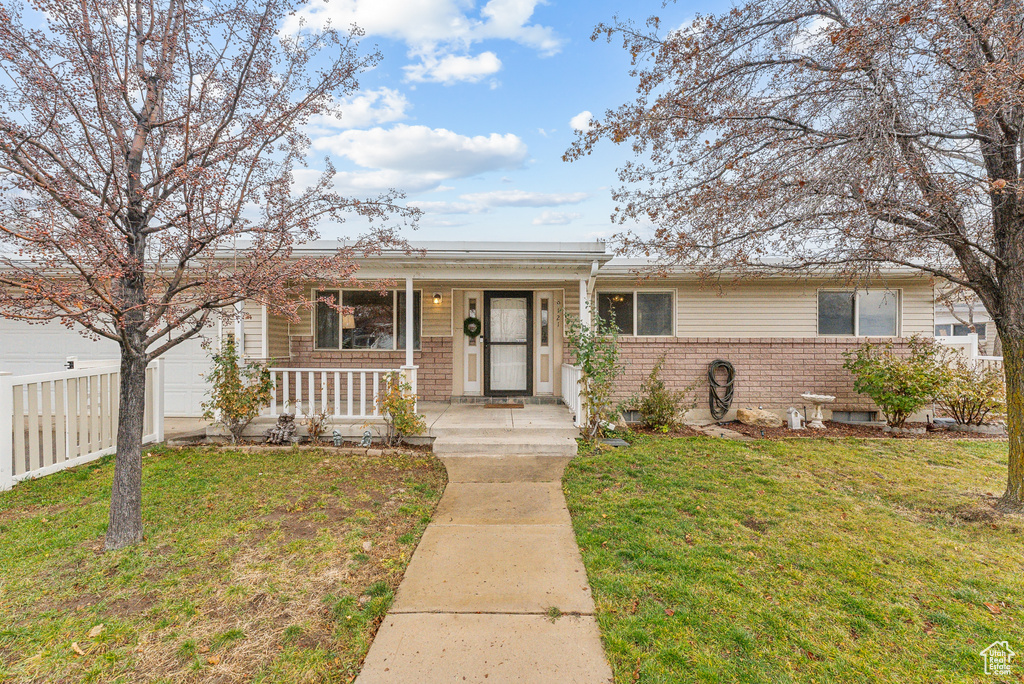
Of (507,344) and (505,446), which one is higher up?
(507,344)

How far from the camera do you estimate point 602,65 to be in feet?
22.8

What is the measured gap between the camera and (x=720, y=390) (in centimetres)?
829

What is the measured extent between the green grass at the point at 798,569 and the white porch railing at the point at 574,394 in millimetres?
934

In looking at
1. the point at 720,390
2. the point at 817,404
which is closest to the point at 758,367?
the point at 720,390

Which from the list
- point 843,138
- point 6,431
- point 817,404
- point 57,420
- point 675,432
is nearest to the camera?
point 843,138

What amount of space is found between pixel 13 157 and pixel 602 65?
22.8 ft

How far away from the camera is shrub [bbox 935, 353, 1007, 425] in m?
7.13

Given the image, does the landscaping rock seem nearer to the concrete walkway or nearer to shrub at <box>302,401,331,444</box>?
the concrete walkway

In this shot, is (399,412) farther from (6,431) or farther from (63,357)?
(63,357)

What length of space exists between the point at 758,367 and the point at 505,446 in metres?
5.52

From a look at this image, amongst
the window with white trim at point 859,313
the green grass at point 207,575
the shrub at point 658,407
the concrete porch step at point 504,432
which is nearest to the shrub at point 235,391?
the green grass at point 207,575

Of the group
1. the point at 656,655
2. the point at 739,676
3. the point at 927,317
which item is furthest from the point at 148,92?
the point at 927,317

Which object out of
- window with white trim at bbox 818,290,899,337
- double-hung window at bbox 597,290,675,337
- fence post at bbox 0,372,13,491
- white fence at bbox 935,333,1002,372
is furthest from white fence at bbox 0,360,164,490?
white fence at bbox 935,333,1002,372

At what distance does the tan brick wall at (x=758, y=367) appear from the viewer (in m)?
8.20
